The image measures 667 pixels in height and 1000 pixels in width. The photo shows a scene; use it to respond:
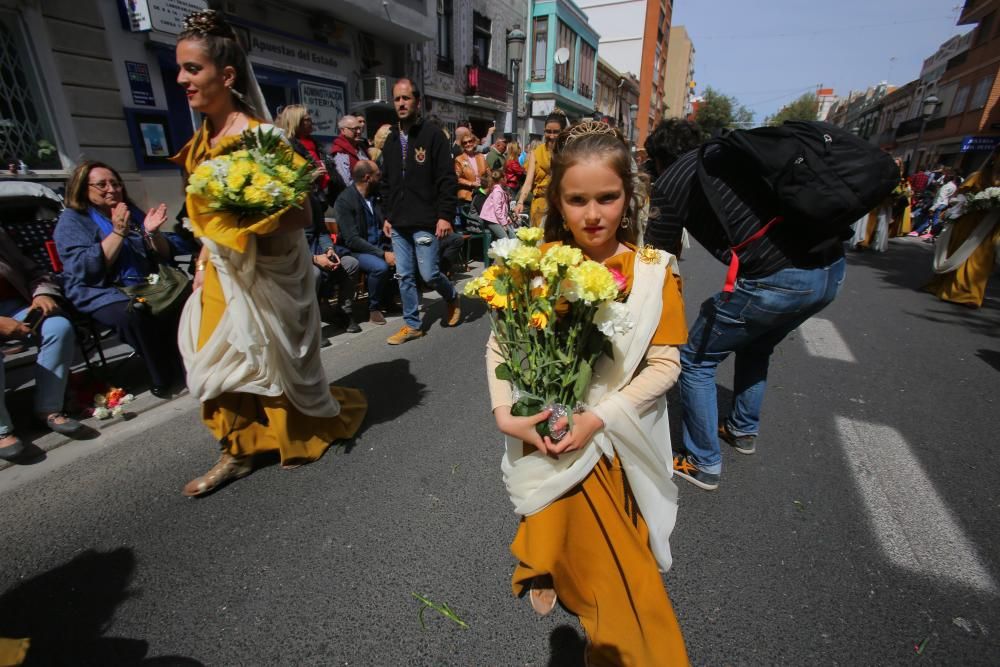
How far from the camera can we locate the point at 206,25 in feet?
7.49

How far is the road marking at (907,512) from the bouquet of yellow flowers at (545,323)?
2025mm

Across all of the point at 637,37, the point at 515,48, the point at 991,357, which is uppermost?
the point at 637,37

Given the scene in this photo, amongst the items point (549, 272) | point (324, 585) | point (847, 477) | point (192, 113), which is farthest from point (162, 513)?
point (192, 113)

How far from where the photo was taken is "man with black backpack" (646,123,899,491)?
1897mm

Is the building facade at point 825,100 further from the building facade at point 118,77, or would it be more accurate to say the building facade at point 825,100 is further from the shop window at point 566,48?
the building facade at point 118,77

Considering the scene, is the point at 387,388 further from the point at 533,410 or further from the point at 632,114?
the point at 632,114

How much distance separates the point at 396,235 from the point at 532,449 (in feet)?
11.6

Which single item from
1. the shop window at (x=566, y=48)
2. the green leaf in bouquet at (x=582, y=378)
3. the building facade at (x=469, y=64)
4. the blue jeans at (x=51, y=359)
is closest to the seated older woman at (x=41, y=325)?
the blue jeans at (x=51, y=359)

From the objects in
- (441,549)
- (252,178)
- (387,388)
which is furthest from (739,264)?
(387,388)

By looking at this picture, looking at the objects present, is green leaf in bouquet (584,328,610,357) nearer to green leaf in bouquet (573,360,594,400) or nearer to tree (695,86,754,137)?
green leaf in bouquet (573,360,594,400)

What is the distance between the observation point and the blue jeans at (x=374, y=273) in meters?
5.34

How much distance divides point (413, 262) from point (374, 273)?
658mm

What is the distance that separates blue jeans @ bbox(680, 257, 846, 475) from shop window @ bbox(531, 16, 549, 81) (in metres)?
26.2

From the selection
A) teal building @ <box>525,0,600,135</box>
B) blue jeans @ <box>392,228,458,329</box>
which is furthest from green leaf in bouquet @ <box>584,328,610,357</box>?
teal building @ <box>525,0,600,135</box>
